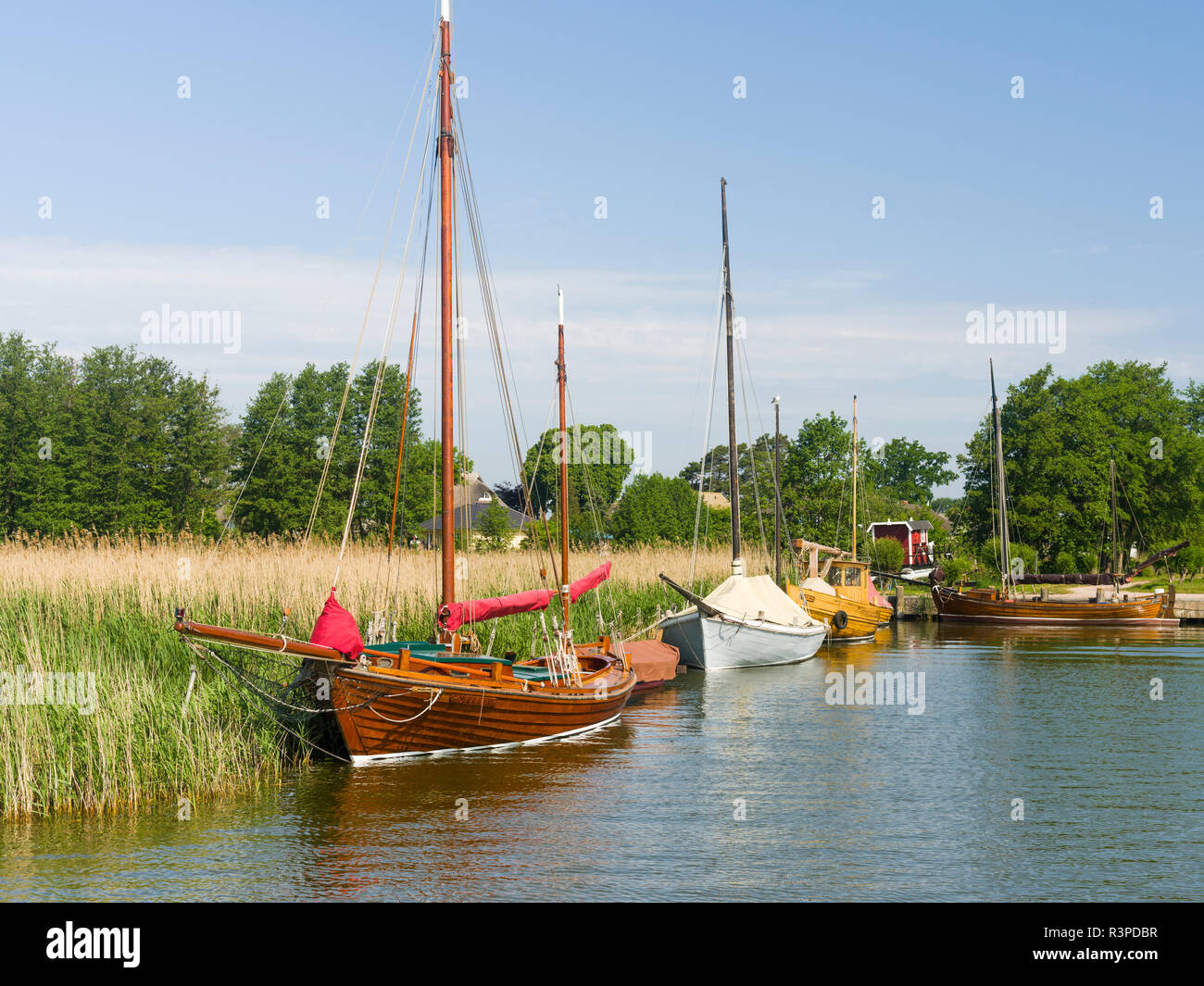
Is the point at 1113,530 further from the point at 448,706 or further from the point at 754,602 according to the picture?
the point at 448,706

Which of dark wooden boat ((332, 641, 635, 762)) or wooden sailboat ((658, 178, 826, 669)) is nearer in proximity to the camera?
dark wooden boat ((332, 641, 635, 762))

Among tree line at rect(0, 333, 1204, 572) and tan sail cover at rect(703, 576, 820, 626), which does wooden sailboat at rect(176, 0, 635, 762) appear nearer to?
tan sail cover at rect(703, 576, 820, 626)

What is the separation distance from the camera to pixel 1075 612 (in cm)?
4900

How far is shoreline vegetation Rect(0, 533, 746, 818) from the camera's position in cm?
1395

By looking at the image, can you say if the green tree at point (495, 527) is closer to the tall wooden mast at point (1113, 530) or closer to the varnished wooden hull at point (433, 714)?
the tall wooden mast at point (1113, 530)

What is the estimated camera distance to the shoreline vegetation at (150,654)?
1395cm

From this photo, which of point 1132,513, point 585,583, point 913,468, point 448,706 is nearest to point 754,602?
point 585,583

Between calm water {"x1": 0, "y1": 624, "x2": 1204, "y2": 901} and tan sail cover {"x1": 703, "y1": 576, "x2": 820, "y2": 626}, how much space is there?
9.96 meters

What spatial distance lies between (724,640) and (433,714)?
16719 mm

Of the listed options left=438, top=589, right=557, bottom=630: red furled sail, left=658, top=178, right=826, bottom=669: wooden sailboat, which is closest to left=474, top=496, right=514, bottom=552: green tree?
left=658, top=178, right=826, bottom=669: wooden sailboat

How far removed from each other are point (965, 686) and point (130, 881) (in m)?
22.7

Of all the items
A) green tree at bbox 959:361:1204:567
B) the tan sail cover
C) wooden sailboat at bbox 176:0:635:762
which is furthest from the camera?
green tree at bbox 959:361:1204:567

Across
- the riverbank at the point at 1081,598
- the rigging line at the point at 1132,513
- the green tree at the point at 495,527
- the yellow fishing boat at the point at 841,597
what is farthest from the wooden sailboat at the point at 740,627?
the rigging line at the point at 1132,513

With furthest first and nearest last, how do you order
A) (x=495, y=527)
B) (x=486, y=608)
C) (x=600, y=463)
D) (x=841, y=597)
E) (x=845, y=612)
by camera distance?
1. (x=600, y=463)
2. (x=495, y=527)
3. (x=841, y=597)
4. (x=845, y=612)
5. (x=486, y=608)
